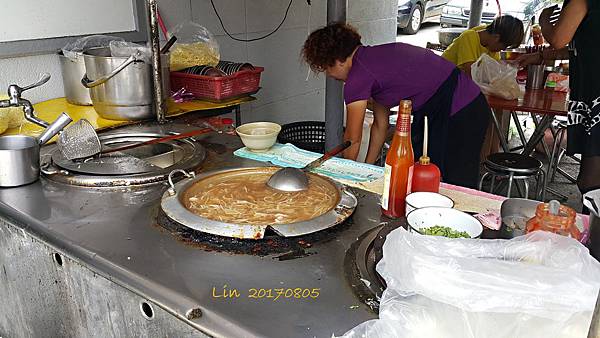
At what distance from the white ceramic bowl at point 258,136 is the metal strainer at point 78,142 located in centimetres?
60

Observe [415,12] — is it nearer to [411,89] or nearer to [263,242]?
[411,89]

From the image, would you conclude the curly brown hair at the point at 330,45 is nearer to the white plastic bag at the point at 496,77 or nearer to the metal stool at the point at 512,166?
the metal stool at the point at 512,166

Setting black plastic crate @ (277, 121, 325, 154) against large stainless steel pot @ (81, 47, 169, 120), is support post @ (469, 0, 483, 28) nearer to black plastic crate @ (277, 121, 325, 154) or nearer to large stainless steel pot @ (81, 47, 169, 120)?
black plastic crate @ (277, 121, 325, 154)

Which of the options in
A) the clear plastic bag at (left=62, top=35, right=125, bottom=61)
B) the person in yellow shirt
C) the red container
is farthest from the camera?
the person in yellow shirt

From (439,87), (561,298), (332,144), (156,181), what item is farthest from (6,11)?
(561,298)

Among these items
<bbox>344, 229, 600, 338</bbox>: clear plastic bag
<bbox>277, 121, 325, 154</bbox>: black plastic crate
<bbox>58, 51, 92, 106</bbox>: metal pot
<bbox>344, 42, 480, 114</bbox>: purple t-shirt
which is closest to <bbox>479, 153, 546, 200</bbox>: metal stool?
<bbox>344, 42, 480, 114</bbox>: purple t-shirt

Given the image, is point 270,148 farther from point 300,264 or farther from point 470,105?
point 470,105

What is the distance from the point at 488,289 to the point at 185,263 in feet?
2.44

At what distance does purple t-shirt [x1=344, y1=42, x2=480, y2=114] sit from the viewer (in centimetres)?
257

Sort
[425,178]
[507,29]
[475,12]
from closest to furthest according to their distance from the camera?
[425,178], [507,29], [475,12]

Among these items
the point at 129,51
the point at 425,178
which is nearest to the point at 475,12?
the point at 129,51

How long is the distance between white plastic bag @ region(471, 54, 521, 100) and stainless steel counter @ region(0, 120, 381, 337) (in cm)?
257

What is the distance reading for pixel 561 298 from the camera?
2.87 feet

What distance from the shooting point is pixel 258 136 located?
2109 millimetres
